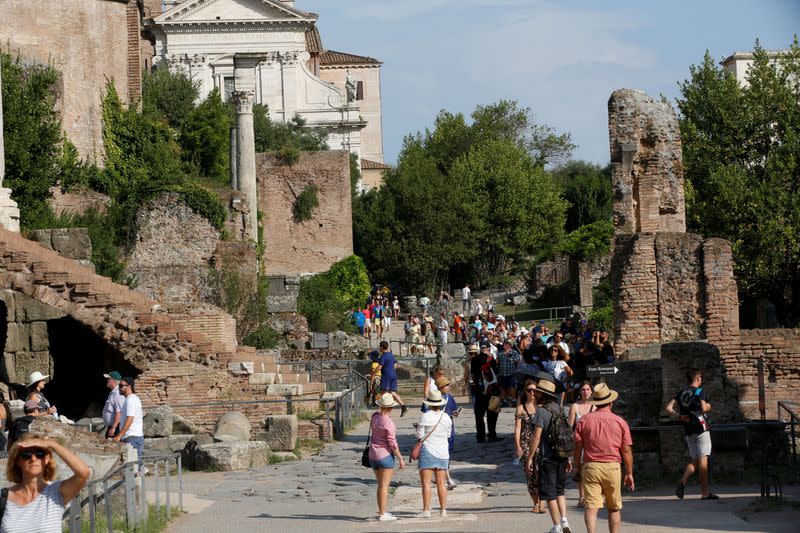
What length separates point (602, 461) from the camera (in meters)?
11.5

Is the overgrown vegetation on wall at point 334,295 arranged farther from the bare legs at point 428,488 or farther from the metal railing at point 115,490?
the metal railing at point 115,490

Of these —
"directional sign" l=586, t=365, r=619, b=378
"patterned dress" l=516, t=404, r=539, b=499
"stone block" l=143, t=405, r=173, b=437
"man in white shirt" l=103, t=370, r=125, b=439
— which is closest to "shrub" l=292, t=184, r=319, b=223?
"stone block" l=143, t=405, r=173, b=437

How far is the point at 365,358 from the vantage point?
120 feet

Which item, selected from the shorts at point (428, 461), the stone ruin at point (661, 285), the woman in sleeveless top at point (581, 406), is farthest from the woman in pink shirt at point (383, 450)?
the stone ruin at point (661, 285)

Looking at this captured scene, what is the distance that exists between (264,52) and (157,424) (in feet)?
220

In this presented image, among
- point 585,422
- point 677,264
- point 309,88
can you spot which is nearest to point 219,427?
point 677,264

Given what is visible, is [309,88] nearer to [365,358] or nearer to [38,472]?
[365,358]

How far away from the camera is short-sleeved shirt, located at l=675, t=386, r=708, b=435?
1432 cm

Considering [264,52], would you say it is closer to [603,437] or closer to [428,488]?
[428,488]

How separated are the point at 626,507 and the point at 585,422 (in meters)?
2.63

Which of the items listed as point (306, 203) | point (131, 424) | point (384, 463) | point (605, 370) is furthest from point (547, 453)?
point (306, 203)

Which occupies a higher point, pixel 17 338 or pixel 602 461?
pixel 17 338

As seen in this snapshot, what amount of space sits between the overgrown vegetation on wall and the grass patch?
2924cm

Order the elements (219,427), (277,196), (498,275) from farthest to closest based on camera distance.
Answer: (498,275) → (277,196) → (219,427)
